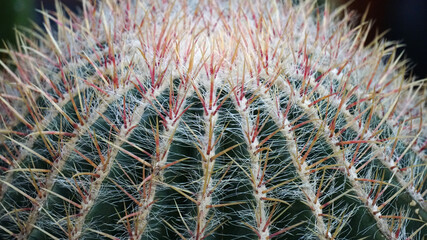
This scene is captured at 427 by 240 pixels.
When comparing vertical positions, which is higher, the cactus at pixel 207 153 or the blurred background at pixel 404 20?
the blurred background at pixel 404 20

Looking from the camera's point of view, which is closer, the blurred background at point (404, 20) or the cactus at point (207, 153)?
the cactus at point (207, 153)

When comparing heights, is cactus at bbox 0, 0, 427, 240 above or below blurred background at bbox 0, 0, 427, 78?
below

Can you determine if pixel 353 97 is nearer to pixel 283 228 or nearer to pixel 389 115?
pixel 389 115

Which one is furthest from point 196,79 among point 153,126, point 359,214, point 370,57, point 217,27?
point 370,57

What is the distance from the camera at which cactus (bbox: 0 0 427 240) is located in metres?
0.82

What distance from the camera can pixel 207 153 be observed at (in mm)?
824

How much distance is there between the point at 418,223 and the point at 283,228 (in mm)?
288

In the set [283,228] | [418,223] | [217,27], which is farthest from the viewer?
[217,27]

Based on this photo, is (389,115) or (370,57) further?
(370,57)

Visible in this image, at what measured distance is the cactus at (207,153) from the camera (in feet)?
2.69

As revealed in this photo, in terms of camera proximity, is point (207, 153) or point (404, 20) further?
point (404, 20)

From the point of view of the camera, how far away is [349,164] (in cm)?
87

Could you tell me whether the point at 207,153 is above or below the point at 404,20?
below

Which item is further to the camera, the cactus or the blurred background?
the blurred background
